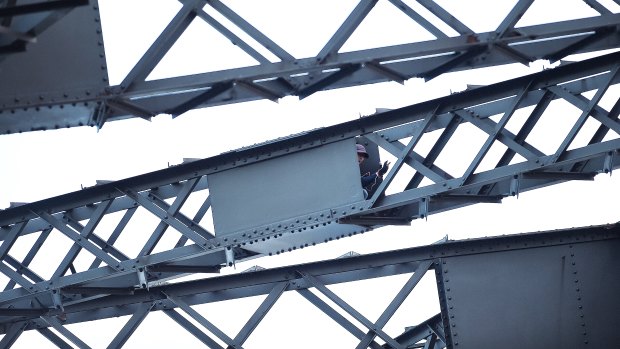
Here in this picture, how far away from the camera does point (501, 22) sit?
49.6 ft

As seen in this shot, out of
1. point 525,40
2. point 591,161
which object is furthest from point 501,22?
point 591,161

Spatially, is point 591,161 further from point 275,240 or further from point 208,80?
point 208,80

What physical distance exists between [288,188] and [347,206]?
31.5 inches

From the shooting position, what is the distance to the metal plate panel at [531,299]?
18406mm

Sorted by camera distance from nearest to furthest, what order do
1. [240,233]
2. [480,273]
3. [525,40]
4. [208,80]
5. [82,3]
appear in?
1. [82,3]
2. [208,80]
3. [525,40]
4. [240,233]
5. [480,273]

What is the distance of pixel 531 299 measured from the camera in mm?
18562

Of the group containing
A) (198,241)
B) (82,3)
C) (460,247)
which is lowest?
(82,3)

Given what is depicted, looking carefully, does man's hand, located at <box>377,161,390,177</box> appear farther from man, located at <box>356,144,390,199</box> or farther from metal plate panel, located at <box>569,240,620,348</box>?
metal plate panel, located at <box>569,240,620,348</box>

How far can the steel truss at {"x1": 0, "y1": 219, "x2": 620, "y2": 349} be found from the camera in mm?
18516

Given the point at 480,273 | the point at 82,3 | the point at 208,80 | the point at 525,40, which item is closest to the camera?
the point at 82,3

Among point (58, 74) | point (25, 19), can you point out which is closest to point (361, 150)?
point (58, 74)

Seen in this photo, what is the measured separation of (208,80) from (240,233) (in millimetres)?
2951

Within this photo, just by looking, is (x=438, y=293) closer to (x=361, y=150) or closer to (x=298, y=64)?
(x=361, y=150)

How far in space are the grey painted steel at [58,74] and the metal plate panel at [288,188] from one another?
3.42 metres
